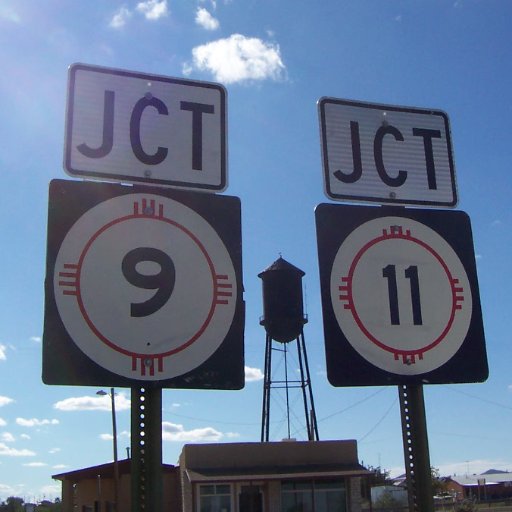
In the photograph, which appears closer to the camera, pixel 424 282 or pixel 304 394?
pixel 424 282

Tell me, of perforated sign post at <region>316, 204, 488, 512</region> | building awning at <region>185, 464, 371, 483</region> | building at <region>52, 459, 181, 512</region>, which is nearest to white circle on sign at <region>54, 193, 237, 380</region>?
perforated sign post at <region>316, 204, 488, 512</region>

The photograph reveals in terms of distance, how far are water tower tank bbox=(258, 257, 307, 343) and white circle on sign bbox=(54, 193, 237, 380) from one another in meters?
28.1

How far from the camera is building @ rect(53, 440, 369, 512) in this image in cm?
3019

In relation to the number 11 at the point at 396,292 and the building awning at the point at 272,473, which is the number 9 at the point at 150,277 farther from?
the building awning at the point at 272,473

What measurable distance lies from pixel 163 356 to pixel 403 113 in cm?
161

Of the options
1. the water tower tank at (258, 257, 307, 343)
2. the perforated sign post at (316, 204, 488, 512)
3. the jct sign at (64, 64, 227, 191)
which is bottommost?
the perforated sign post at (316, 204, 488, 512)

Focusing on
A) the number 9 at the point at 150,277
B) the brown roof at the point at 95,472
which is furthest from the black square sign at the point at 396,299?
the brown roof at the point at 95,472

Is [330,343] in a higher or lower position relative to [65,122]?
lower

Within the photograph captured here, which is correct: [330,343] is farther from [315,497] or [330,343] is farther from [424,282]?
[315,497]

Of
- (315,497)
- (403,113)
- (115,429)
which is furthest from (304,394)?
(403,113)

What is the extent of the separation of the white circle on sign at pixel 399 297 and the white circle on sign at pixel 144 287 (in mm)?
528

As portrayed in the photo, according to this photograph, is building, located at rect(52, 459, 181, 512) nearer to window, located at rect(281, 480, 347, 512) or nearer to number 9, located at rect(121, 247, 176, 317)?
window, located at rect(281, 480, 347, 512)

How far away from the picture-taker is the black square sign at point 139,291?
2652mm

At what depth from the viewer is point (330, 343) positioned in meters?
3.05
